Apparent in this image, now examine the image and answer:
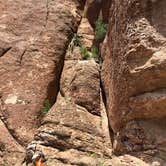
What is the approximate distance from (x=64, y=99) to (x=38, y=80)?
1.19m

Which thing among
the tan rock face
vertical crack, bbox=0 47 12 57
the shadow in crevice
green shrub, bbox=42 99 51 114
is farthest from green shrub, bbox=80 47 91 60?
the shadow in crevice

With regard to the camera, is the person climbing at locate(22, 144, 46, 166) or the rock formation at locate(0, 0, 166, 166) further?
the person climbing at locate(22, 144, 46, 166)

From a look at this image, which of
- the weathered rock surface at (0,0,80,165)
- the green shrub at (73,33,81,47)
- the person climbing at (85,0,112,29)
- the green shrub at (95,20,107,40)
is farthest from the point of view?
the person climbing at (85,0,112,29)

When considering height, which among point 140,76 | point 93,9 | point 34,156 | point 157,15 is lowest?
point 34,156

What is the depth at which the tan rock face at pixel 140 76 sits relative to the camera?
25.6 ft

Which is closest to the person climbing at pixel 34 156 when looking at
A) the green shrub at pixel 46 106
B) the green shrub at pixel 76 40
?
the green shrub at pixel 46 106

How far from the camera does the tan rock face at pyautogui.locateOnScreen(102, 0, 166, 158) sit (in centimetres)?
781

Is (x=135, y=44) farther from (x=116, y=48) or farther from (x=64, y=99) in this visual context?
(x=64, y=99)

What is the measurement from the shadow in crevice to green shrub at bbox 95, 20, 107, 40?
356 centimetres

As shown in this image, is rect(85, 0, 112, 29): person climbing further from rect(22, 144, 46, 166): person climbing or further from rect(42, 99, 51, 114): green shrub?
rect(22, 144, 46, 166): person climbing

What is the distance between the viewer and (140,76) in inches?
313

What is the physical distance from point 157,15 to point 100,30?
12.3 ft

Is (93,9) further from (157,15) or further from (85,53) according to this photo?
(157,15)

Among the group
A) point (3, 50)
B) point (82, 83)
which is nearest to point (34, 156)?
point (82, 83)
